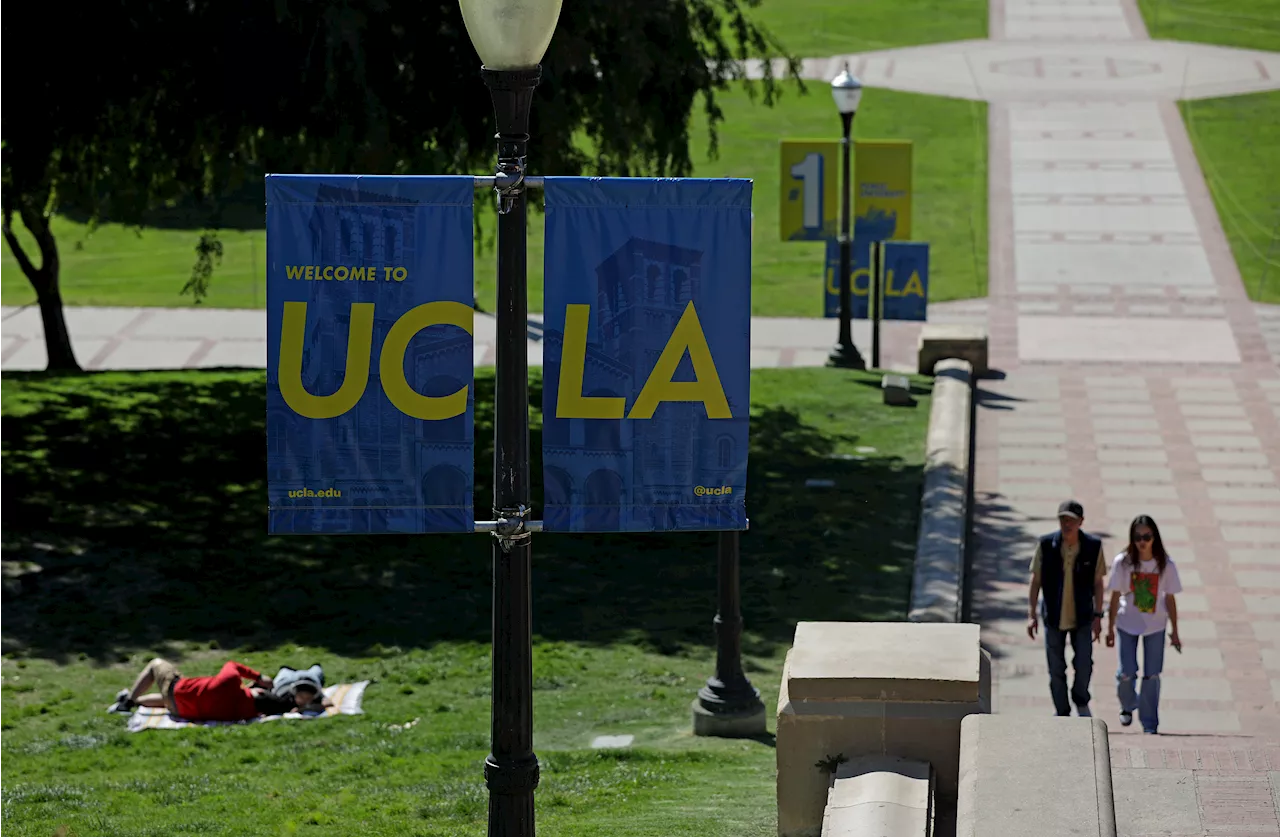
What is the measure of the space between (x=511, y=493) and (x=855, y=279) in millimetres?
21455

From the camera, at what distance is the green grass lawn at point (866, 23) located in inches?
2365

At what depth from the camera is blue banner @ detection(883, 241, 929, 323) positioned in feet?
89.5

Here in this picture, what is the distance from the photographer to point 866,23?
62594mm

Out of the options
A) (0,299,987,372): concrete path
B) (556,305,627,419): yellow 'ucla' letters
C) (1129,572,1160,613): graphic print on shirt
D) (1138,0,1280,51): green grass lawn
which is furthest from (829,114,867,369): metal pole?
(1138,0,1280,51): green grass lawn

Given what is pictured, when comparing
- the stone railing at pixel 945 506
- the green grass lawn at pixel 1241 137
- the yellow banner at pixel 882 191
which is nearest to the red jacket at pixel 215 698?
the stone railing at pixel 945 506

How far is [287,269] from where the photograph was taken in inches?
279

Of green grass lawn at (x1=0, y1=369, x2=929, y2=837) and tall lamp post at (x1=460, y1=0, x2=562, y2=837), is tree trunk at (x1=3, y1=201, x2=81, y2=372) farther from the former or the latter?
tall lamp post at (x1=460, y1=0, x2=562, y2=837)

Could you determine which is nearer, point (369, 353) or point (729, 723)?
point (369, 353)

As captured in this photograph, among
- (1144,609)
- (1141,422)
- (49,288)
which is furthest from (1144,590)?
(49,288)

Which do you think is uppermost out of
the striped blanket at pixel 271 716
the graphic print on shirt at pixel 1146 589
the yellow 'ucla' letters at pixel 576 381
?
the yellow 'ucla' letters at pixel 576 381

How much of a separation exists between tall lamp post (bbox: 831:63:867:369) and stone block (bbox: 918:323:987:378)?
3.19 ft

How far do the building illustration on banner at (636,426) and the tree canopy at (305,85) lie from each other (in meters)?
10.9

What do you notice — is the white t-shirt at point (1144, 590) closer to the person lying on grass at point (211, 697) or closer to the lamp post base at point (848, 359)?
the person lying on grass at point (211, 697)

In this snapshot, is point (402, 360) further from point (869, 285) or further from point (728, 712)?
point (869, 285)
